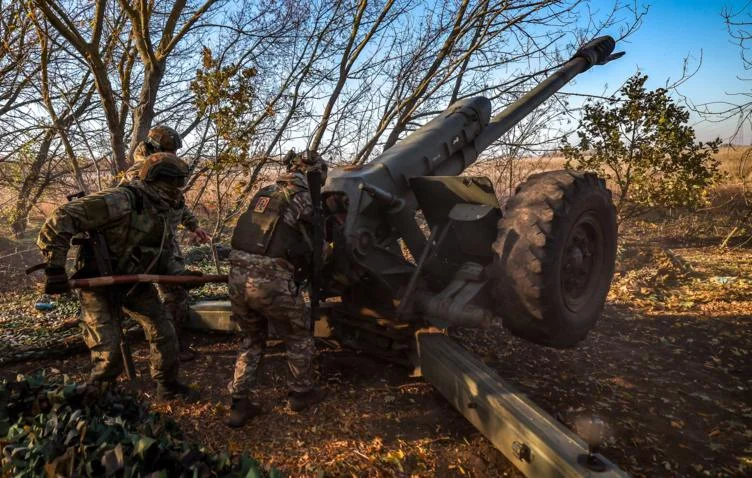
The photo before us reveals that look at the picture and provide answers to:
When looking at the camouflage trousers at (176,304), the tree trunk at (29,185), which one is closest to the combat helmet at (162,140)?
the camouflage trousers at (176,304)

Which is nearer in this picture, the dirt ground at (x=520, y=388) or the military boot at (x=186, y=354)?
the dirt ground at (x=520, y=388)

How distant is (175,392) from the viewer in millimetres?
3559

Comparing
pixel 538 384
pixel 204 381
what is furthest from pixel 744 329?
pixel 204 381

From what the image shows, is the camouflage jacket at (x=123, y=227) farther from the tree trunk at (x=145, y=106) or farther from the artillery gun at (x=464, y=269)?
the tree trunk at (x=145, y=106)

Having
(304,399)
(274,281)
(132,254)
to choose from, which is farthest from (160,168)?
(304,399)

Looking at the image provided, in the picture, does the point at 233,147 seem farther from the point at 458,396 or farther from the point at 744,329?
the point at 744,329

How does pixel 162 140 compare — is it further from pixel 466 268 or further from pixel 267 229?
pixel 466 268

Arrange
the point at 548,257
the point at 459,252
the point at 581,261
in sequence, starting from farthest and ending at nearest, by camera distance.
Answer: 1. the point at 459,252
2. the point at 581,261
3. the point at 548,257

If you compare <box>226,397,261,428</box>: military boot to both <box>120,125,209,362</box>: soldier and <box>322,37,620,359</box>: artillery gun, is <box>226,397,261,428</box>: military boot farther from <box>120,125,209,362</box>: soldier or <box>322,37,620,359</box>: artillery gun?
<box>120,125,209,362</box>: soldier

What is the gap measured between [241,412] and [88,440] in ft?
4.68

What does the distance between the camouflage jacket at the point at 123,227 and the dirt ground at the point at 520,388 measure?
41.4 inches

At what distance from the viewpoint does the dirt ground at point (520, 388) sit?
287 centimetres

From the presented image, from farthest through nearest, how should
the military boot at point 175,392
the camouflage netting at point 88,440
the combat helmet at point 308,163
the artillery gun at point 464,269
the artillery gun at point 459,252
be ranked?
the military boot at point 175,392 → the combat helmet at point 308,163 → the artillery gun at point 459,252 → the artillery gun at point 464,269 → the camouflage netting at point 88,440

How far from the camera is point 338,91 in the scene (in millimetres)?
7699
